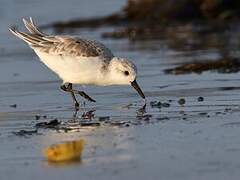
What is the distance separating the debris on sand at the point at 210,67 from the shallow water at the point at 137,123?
0.24 meters

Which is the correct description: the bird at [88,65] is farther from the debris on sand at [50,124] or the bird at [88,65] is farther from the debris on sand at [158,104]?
the debris on sand at [50,124]

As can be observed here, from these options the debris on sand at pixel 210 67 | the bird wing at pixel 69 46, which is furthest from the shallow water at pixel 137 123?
the bird wing at pixel 69 46

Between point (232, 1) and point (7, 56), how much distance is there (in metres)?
5.68

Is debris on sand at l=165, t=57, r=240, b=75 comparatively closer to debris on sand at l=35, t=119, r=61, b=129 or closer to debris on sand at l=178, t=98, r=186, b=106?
debris on sand at l=178, t=98, r=186, b=106

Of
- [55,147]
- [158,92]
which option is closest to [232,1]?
[158,92]

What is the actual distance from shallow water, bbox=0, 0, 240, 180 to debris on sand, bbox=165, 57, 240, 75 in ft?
0.80

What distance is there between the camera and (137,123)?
8484 millimetres

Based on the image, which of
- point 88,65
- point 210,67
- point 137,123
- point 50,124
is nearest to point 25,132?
point 50,124

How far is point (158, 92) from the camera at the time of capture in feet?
34.9

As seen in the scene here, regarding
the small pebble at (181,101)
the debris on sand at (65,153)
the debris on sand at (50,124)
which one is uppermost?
the small pebble at (181,101)

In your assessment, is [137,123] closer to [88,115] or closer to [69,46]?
[88,115]

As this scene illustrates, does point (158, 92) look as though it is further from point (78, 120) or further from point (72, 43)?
point (78, 120)

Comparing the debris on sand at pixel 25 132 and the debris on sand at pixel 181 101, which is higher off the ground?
the debris on sand at pixel 181 101

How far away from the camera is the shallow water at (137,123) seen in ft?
21.5
